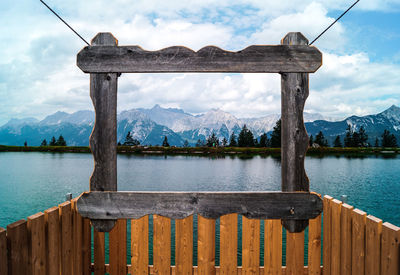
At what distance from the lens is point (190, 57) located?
10.9 ft

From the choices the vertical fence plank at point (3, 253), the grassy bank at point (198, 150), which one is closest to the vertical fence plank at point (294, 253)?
the vertical fence plank at point (3, 253)

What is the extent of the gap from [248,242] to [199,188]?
2701cm

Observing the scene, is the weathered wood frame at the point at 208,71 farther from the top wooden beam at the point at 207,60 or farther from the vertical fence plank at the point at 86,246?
the vertical fence plank at the point at 86,246

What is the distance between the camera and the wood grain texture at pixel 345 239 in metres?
2.99

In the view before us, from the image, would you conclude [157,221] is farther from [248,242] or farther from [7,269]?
[7,269]

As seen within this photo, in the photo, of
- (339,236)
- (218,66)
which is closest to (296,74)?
(218,66)

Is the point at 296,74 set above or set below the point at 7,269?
above

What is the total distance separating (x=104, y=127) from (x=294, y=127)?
84.3 inches

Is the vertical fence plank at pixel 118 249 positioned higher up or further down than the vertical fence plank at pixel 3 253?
further down

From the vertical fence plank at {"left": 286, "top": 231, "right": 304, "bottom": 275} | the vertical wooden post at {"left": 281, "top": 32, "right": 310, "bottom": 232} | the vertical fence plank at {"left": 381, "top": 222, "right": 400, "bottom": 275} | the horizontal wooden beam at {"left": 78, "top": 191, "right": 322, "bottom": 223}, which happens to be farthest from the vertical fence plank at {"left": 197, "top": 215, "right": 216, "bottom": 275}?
the vertical fence plank at {"left": 381, "top": 222, "right": 400, "bottom": 275}

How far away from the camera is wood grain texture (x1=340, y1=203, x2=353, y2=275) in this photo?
2.99 metres

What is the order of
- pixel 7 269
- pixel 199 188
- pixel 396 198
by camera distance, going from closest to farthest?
pixel 7 269, pixel 396 198, pixel 199 188

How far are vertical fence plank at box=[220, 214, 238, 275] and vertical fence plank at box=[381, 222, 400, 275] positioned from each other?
1.56 meters

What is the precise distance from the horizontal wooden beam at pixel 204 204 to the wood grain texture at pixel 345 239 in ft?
1.01
